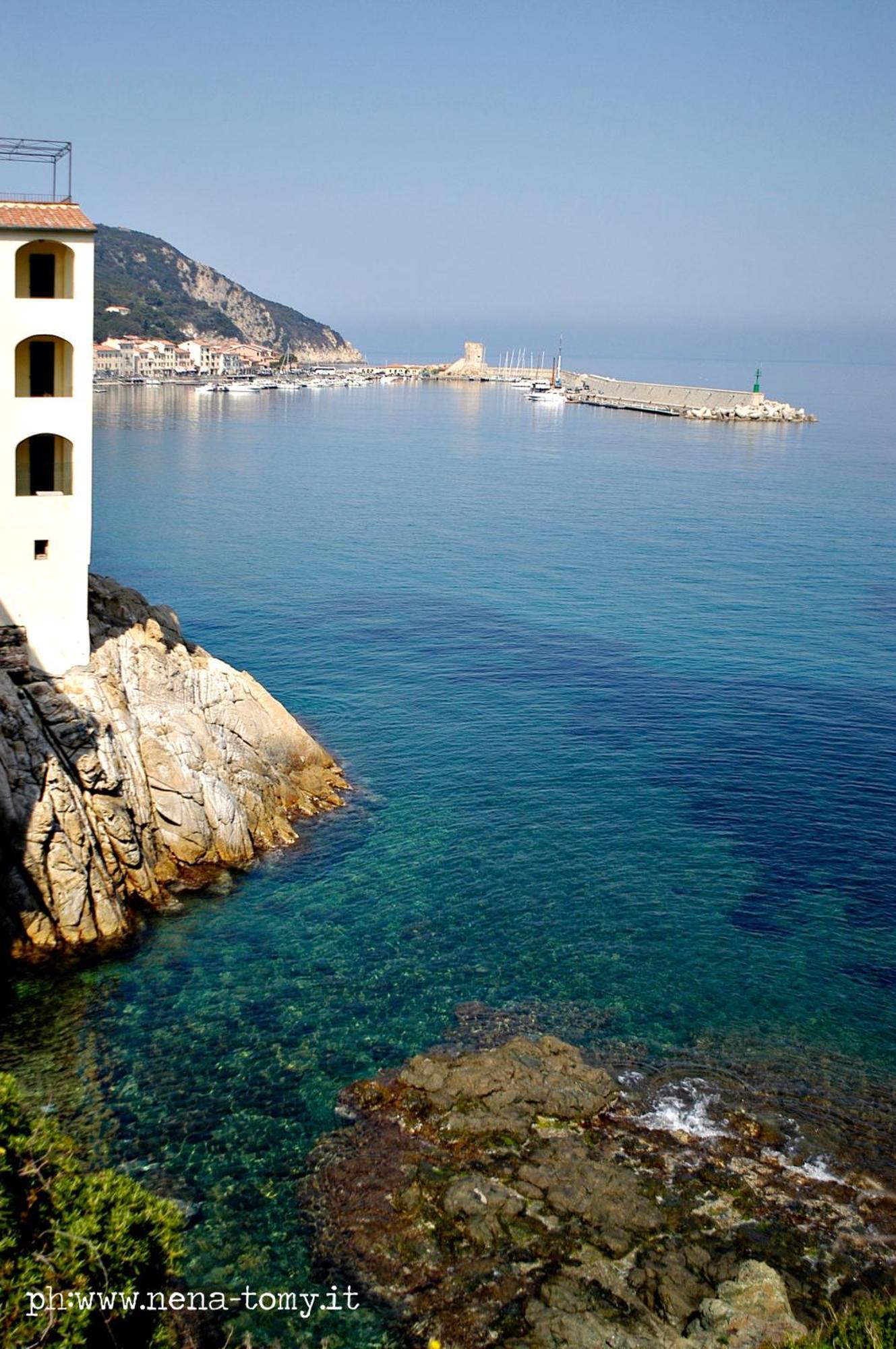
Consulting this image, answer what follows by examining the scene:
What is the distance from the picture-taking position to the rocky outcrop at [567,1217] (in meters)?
19.8

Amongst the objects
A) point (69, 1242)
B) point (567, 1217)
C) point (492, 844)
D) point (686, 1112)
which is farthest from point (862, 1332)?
point (492, 844)

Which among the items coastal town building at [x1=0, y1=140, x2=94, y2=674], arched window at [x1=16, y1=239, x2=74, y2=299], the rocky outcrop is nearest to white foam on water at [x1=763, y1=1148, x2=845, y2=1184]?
the rocky outcrop

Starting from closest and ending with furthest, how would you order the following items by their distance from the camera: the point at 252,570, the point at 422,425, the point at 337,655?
the point at 337,655 → the point at 252,570 → the point at 422,425

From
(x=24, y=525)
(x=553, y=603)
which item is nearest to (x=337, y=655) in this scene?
(x=553, y=603)

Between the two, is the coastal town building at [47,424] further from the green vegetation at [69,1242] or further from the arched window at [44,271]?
the green vegetation at [69,1242]

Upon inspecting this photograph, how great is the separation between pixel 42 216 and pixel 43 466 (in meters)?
7.73

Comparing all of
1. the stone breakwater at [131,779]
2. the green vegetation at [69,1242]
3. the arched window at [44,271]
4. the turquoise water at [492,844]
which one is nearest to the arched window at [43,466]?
the stone breakwater at [131,779]

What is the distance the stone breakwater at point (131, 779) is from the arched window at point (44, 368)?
697cm

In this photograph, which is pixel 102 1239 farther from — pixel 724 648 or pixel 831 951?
pixel 724 648

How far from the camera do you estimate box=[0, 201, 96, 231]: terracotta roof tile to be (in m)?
33.5

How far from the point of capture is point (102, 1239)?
15148mm

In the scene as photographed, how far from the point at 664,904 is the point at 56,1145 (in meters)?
21.8

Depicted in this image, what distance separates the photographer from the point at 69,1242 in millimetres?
14672

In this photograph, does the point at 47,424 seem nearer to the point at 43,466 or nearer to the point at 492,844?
the point at 43,466
